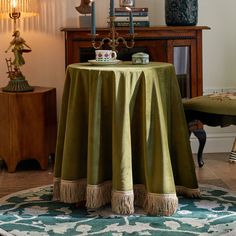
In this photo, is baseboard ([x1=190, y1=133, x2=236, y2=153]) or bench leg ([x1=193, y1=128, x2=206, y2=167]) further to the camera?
baseboard ([x1=190, y1=133, x2=236, y2=153])

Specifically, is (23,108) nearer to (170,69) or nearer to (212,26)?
(170,69)

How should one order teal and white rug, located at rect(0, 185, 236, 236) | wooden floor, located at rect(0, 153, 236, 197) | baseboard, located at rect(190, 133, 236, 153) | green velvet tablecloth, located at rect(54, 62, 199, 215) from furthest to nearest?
baseboard, located at rect(190, 133, 236, 153) < wooden floor, located at rect(0, 153, 236, 197) < green velvet tablecloth, located at rect(54, 62, 199, 215) < teal and white rug, located at rect(0, 185, 236, 236)

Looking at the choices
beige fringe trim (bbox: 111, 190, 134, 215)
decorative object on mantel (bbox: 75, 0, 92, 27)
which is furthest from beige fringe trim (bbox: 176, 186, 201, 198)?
decorative object on mantel (bbox: 75, 0, 92, 27)

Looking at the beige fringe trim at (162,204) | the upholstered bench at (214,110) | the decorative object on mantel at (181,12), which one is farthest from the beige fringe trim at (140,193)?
the decorative object on mantel at (181,12)

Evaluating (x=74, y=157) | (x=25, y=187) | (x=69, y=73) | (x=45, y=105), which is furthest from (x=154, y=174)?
(x=45, y=105)

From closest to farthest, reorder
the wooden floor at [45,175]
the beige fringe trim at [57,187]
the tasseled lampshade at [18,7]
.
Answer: the beige fringe trim at [57,187]
the wooden floor at [45,175]
the tasseled lampshade at [18,7]

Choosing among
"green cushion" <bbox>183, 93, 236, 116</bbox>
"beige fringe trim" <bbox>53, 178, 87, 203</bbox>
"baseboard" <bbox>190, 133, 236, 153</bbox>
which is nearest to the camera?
"beige fringe trim" <bbox>53, 178, 87, 203</bbox>

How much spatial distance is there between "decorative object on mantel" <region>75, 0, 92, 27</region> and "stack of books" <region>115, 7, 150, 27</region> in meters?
0.20

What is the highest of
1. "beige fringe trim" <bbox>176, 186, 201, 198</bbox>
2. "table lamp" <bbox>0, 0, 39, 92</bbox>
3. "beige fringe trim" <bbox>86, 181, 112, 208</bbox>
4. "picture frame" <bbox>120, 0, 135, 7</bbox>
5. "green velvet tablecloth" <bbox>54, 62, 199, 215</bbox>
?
"picture frame" <bbox>120, 0, 135, 7</bbox>

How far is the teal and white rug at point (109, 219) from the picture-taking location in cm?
255

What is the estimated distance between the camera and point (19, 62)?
387cm

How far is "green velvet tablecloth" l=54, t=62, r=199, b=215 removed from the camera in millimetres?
2709

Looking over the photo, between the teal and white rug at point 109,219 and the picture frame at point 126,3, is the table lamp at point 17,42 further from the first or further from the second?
the teal and white rug at point 109,219

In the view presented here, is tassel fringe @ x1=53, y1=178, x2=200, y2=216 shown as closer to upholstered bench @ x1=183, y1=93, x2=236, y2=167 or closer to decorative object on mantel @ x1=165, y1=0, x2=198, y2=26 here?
upholstered bench @ x1=183, y1=93, x2=236, y2=167
